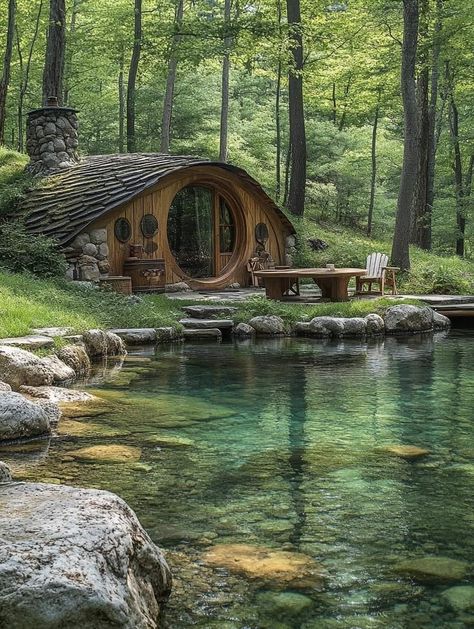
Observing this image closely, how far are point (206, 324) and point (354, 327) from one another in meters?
2.37

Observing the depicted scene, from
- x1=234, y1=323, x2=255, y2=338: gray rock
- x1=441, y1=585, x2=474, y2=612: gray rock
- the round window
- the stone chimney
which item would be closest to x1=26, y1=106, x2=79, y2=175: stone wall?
the stone chimney

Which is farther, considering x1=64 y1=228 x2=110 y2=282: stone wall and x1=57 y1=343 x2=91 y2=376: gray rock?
x1=64 y1=228 x2=110 y2=282: stone wall

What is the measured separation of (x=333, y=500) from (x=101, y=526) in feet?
6.94

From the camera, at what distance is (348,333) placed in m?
12.3

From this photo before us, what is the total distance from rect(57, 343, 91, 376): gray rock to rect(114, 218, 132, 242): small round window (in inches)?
225

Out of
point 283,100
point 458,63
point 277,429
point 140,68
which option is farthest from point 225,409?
point 283,100

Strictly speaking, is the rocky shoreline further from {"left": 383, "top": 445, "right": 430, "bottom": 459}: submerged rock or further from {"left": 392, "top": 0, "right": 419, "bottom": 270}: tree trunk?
{"left": 392, "top": 0, "right": 419, "bottom": 270}: tree trunk

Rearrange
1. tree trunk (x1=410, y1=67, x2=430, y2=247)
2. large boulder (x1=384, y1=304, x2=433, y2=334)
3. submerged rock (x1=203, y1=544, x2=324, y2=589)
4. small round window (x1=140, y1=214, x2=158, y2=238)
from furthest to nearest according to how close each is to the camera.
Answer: tree trunk (x1=410, y1=67, x2=430, y2=247) → small round window (x1=140, y1=214, x2=158, y2=238) → large boulder (x1=384, y1=304, x2=433, y2=334) → submerged rock (x1=203, y1=544, x2=324, y2=589)

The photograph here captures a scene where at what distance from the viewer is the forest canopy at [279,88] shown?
1947cm

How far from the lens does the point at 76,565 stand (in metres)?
2.72

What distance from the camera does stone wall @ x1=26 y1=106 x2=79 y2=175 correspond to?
16.2 m

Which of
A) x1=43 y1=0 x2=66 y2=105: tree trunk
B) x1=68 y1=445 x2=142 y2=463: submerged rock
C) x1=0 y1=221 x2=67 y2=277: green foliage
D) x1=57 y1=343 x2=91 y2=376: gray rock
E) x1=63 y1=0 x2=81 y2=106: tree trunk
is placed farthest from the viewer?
x1=63 y1=0 x2=81 y2=106: tree trunk

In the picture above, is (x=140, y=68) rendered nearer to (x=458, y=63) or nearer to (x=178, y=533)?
(x=458, y=63)

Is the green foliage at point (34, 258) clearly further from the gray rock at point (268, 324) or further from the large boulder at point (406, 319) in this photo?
the large boulder at point (406, 319)
